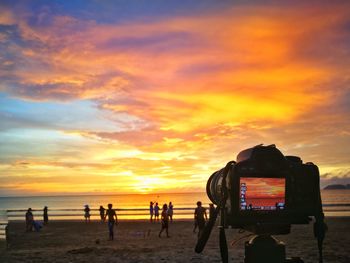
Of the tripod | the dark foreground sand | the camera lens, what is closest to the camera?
the tripod

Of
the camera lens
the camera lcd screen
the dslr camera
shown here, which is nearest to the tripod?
the dslr camera

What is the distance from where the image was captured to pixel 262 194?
12.2 feet

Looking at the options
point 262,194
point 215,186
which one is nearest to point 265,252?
point 262,194

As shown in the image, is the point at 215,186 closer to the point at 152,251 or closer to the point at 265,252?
the point at 265,252

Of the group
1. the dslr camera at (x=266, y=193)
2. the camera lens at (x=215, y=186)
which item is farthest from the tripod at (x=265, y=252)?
the camera lens at (x=215, y=186)

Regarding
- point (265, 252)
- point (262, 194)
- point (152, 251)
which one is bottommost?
point (152, 251)

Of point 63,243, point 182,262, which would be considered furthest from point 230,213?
point 63,243

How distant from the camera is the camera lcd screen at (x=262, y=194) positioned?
365 cm

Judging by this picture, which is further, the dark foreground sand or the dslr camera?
the dark foreground sand

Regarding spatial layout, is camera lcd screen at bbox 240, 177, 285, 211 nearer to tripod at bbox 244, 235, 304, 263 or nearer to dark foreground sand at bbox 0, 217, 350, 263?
tripod at bbox 244, 235, 304, 263

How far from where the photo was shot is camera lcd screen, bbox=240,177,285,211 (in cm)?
365

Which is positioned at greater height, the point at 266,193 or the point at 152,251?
the point at 266,193

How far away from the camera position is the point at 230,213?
3.67 m

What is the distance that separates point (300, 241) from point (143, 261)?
7167 mm
